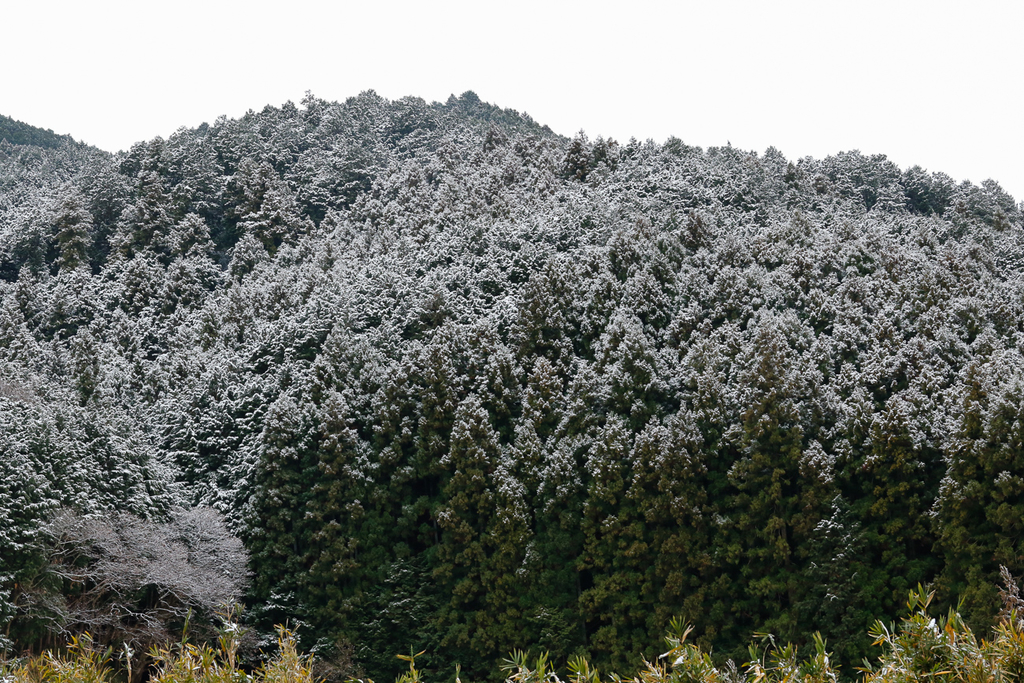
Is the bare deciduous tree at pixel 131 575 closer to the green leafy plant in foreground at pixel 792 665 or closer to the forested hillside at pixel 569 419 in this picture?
the forested hillside at pixel 569 419

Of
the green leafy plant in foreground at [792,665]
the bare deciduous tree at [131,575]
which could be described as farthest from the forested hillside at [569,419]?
the green leafy plant in foreground at [792,665]

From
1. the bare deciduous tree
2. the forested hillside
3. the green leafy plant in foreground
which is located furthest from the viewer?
the forested hillside

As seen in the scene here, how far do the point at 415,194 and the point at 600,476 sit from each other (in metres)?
35.5

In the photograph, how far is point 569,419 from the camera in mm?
33219

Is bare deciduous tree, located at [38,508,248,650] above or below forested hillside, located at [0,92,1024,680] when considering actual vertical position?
below

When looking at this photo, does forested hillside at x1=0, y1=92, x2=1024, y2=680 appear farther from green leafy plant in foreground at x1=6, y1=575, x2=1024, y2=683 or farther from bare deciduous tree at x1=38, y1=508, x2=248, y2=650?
green leafy plant in foreground at x1=6, y1=575, x2=1024, y2=683

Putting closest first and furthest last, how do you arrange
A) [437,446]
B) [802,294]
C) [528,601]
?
[528,601], [437,446], [802,294]

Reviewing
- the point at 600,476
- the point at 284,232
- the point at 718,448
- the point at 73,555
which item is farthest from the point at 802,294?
the point at 284,232

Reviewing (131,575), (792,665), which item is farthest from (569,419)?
(792,665)

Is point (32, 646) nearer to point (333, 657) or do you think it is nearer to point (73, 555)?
point (73, 555)

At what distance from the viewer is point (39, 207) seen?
67.9m

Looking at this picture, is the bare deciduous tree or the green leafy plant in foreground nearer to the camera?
the green leafy plant in foreground

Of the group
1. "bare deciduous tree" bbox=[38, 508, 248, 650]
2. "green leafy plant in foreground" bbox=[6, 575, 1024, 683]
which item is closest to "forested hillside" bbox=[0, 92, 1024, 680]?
"bare deciduous tree" bbox=[38, 508, 248, 650]

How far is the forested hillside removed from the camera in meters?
28.1
